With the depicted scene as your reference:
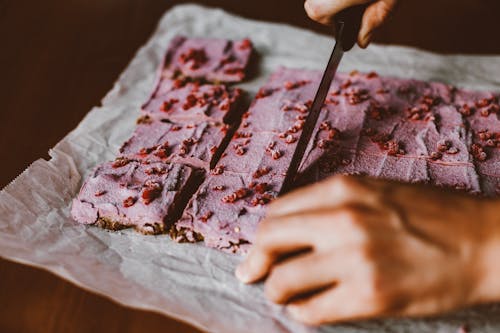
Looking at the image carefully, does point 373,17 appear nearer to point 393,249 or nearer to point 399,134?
point 399,134

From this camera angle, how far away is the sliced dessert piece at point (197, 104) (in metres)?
2.83

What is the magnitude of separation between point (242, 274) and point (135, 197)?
62cm

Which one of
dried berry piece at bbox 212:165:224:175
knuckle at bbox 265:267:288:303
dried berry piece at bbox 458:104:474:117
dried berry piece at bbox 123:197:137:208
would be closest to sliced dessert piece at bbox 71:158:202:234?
dried berry piece at bbox 123:197:137:208

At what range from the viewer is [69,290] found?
2.05 meters

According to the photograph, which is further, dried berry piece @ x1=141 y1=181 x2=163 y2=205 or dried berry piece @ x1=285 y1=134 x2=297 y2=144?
dried berry piece @ x1=285 y1=134 x2=297 y2=144

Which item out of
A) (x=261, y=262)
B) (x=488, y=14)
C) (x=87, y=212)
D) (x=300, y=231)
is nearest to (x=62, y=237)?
(x=87, y=212)

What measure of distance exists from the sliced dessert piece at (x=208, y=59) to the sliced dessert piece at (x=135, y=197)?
34.6 inches

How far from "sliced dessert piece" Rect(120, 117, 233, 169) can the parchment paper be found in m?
0.15

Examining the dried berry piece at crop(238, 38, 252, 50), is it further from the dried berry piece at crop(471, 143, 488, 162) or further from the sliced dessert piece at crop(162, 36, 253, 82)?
the dried berry piece at crop(471, 143, 488, 162)

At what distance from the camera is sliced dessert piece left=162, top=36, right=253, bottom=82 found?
3170 mm

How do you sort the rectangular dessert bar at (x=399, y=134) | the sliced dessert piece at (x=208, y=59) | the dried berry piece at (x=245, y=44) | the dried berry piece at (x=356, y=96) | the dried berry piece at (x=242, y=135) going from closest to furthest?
the rectangular dessert bar at (x=399, y=134) < the dried berry piece at (x=242, y=135) < the dried berry piece at (x=356, y=96) < the sliced dessert piece at (x=208, y=59) < the dried berry piece at (x=245, y=44)

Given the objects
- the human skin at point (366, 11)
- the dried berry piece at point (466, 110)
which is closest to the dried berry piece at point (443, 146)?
the dried berry piece at point (466, 110)

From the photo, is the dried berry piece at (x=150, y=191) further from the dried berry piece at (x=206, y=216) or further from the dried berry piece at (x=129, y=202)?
the dried berry piece at (x=206, y=216)

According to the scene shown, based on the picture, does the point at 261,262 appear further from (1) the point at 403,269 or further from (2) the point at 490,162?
(2) the point at 490,162
